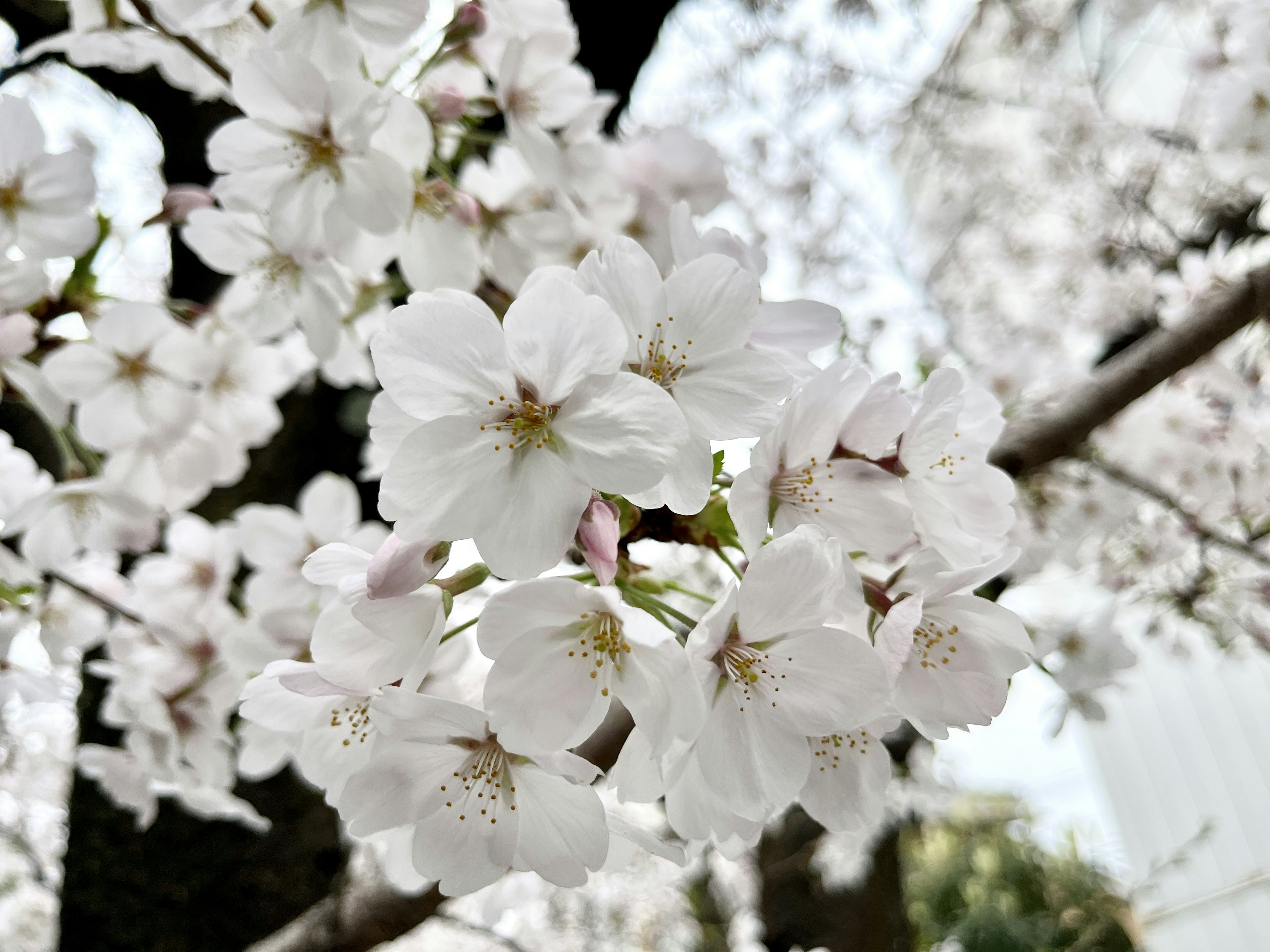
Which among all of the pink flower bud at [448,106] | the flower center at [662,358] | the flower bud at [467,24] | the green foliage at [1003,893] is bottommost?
the green foliage at [1003,893]

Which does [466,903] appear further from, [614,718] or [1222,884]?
[1222,884]

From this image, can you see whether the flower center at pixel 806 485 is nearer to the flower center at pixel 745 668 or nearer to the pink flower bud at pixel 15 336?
the flower center at pixel 745 668

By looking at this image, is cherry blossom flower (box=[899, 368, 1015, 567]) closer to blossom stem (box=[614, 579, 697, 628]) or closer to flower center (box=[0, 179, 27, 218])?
blossom stem (box=[614, 579, 697, 628])

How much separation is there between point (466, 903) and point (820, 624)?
308 centimetres

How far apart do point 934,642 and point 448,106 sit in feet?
1.89

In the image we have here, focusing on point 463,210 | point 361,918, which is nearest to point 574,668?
point 463,210

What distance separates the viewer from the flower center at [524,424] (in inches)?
15.2

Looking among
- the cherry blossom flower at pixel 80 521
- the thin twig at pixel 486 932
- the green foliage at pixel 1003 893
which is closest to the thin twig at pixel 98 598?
the cherry blossom flower at pixel 80 521

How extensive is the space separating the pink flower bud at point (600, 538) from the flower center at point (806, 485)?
0.09m

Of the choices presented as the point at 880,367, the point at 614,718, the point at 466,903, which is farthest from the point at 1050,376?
the point at 466,903

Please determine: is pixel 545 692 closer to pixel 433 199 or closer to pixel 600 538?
pixel 600 538

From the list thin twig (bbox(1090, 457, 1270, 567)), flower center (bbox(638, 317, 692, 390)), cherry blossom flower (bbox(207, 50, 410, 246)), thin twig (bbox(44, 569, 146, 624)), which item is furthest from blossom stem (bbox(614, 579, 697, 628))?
thin twig (bbox(1090, 457, 1270, 567))

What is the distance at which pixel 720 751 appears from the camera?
40 cm

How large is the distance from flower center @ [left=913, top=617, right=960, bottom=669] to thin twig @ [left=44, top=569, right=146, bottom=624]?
0.72m
